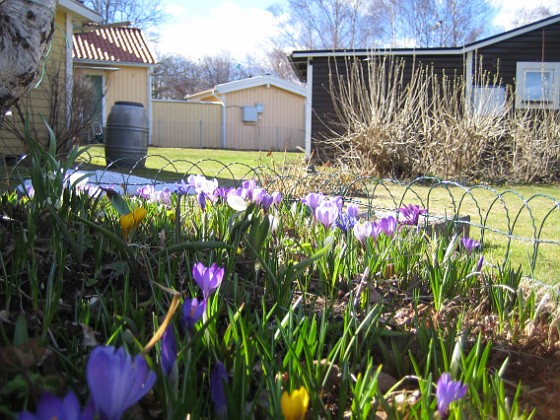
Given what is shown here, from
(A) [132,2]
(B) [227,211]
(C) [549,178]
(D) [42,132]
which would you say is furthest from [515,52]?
(A) [132,2]

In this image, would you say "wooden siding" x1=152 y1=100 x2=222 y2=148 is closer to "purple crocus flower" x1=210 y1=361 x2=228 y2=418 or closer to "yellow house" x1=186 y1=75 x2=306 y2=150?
"yellow house" x1=186 y1=75 x2=306 y2=150

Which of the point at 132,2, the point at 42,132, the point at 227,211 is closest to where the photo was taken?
the point at 227,211

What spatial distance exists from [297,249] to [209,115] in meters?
29.4

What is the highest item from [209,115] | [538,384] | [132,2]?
[132,2]

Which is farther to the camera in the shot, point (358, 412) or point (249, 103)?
point (249, 103)

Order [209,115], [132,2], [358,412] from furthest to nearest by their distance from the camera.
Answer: [132,2] → [209,115] → [358,412]

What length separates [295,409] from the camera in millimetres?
713

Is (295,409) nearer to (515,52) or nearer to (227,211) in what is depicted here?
(227,211)

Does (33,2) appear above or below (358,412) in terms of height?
above

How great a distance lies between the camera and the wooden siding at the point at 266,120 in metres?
31.1

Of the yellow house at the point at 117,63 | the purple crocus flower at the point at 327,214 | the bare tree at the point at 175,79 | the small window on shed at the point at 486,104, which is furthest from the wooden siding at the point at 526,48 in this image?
the bare tree at the point at 175,79

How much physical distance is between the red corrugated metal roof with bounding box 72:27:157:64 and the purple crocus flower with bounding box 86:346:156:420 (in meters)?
22.8

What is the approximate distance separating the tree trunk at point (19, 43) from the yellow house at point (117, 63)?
21.0 metres

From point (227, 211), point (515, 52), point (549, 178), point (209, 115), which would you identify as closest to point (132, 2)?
point (209, 115)
